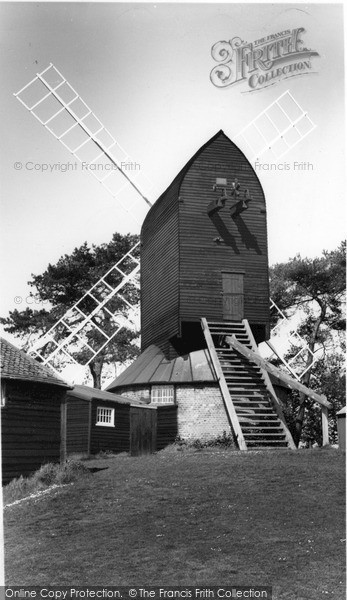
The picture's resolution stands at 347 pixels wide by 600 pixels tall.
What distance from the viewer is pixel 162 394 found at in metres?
28.9

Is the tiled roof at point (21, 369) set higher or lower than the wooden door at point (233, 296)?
lower

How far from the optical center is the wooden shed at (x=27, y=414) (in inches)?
804

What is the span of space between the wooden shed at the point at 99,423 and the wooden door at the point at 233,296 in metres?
4.35

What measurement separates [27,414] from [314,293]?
65.9ft

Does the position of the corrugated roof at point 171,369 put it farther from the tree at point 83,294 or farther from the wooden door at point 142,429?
the tree at point 83,294

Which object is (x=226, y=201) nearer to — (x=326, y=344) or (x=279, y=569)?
(x=326, y=344)

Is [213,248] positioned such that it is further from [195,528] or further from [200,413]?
[195,528]

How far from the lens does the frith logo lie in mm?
18562

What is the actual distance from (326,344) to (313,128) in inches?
699

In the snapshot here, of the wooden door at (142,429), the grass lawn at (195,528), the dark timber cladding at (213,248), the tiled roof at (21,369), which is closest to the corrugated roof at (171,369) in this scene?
the dark timber cladding at (213,248)

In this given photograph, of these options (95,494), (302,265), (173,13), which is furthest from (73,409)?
(173,13)

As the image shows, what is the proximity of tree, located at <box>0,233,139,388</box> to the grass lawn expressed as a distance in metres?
19.7

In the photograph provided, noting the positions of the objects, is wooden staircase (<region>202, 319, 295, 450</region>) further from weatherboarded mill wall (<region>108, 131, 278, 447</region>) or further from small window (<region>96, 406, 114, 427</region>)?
small window (<region>96, 406, 114, 427</region>)

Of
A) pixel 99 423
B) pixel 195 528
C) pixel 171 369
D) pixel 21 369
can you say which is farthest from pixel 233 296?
pixel 195 528
